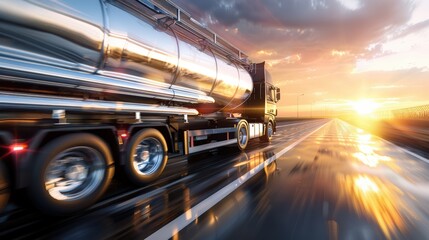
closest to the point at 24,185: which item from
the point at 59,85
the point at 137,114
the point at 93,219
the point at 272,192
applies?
the point at 93,219

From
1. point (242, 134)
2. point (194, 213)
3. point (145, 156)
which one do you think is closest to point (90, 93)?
point (145, 156)

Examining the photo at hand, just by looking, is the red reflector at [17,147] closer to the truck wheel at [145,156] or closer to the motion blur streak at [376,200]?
the truck wheel at [145,156]

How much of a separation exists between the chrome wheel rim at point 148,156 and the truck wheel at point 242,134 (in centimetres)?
467

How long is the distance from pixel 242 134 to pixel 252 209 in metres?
6.43

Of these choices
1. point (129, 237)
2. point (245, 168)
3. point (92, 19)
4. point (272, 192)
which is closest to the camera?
point (129, 237)

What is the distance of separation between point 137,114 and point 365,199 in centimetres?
405

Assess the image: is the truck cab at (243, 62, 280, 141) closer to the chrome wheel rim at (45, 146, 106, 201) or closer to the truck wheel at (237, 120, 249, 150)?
the truck wheel at (237, 120, 249, 150)

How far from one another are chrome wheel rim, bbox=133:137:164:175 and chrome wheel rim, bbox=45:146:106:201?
92 cm

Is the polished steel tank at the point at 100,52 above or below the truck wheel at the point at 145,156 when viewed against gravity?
above

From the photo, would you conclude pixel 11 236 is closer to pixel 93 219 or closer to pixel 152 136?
pixel 93 219

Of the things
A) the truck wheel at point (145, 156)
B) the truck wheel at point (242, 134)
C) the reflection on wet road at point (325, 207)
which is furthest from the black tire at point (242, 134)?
the truck wheel at point (145, 156)

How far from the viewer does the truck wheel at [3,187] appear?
2666 millimetres

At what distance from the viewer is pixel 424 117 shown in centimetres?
5294

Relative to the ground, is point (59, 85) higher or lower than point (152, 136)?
higher
